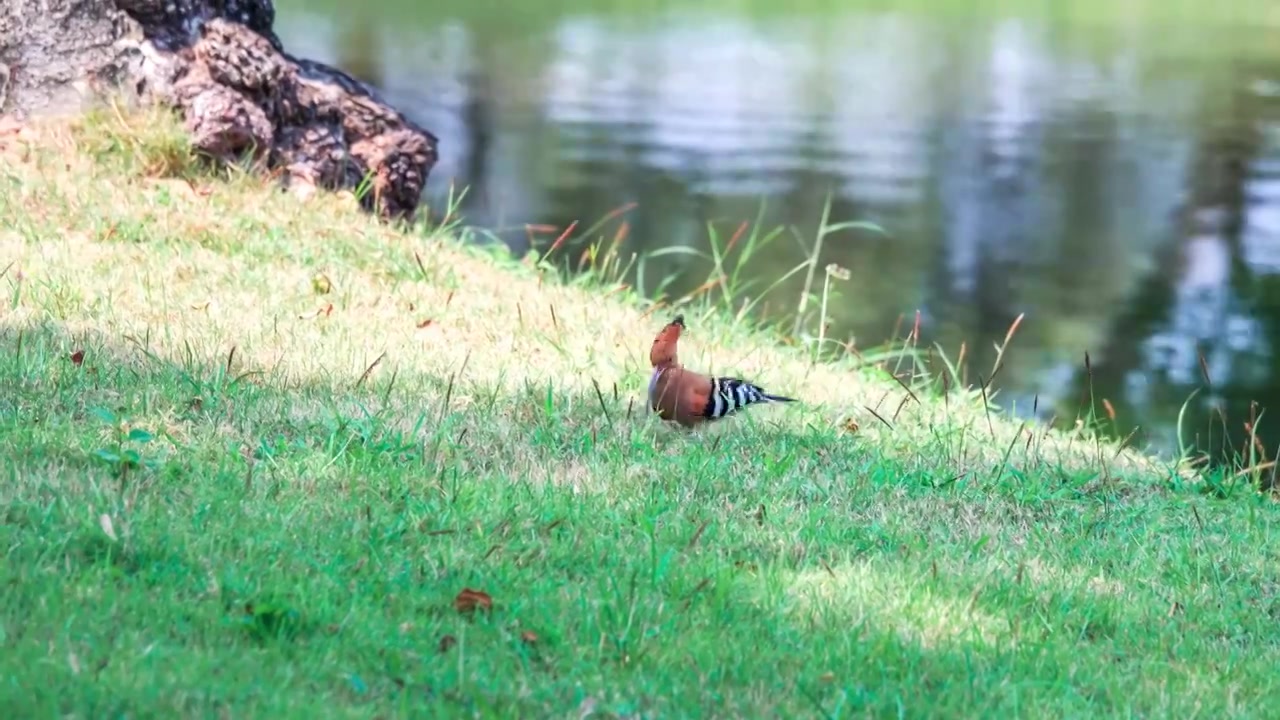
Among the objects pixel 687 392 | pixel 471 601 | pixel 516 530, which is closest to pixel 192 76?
pixel 687 392

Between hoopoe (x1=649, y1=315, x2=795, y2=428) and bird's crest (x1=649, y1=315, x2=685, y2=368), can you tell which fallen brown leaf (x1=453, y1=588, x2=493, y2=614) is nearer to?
hoopoe (x1=649, y1=315, x2=795, y2=428)

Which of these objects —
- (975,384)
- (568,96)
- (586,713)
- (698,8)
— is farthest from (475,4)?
(586,713)

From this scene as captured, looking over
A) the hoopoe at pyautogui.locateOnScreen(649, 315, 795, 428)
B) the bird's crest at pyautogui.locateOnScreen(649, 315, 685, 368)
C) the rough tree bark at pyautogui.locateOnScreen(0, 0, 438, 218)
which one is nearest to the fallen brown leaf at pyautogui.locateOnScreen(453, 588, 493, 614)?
the hoopoe at pyautogui.locateOnScreen(649, 315, 795, 428)

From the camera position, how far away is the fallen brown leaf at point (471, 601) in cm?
321

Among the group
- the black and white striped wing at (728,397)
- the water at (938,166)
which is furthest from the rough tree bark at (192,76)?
the black and white striped wing at (728,397)

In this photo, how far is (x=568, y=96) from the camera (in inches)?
660

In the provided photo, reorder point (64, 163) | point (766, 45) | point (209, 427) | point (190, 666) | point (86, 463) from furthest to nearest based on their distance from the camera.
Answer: point (766, 45), point (64, 163), point (209, 427), point (86, 463), point (190, 666)

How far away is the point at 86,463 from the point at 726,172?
9946 mm

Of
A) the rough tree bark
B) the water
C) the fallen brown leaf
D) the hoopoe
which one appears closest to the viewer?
the fallen brown leaf

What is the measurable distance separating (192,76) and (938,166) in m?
8.65

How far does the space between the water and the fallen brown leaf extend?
142 inches

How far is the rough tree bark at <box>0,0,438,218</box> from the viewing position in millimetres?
7285

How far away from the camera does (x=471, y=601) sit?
3215mm

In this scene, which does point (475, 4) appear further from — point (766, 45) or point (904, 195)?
point (904, 195)
